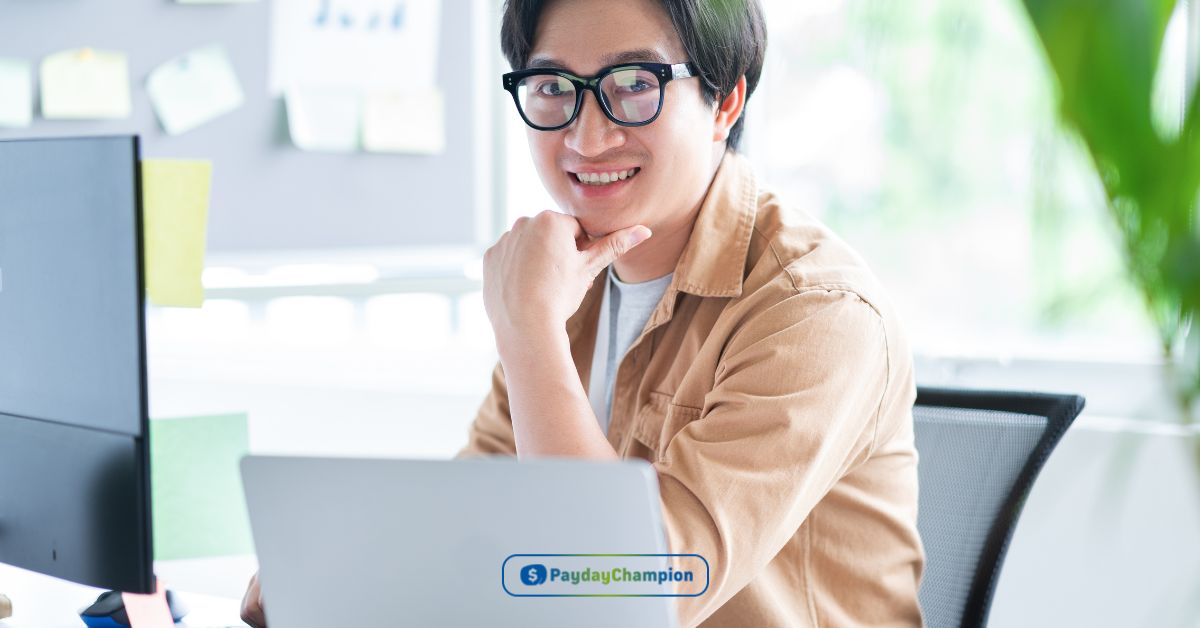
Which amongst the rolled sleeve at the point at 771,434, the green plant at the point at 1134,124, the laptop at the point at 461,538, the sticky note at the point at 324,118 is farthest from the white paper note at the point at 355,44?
the green plant at the point at 1134,124

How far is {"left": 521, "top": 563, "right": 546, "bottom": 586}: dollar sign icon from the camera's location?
2.20 ft

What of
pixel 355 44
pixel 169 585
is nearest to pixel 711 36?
pixel 169 585

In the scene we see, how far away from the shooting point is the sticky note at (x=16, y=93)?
1739 mm

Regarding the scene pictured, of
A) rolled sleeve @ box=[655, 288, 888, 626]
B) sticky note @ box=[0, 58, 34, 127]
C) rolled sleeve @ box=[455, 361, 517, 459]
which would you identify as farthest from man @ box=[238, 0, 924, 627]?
sticky note @ box=[0, 58, 34, 127]

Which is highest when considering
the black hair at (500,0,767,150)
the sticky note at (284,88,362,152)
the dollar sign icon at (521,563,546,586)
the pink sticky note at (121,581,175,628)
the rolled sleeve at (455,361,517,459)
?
the black hair at (500,0,767,150)

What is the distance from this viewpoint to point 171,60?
1.86m

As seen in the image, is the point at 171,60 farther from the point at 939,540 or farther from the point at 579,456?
the point at 939,540

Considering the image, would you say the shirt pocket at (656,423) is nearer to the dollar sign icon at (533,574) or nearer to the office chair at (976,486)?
the office chair at (976,486)

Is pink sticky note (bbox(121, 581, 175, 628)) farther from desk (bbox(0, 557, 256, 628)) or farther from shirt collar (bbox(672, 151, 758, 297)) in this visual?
shirt collar (bbox(672, 151, 758, 297))

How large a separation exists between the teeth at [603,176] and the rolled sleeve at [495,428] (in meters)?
0.27

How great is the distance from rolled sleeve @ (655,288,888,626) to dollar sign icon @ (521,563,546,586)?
0.52 ft

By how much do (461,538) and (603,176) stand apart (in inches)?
21.9

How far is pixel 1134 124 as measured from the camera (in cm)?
34

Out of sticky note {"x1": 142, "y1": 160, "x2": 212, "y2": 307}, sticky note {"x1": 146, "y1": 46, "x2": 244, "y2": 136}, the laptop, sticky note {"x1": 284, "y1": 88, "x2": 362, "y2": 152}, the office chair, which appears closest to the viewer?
the laptop
